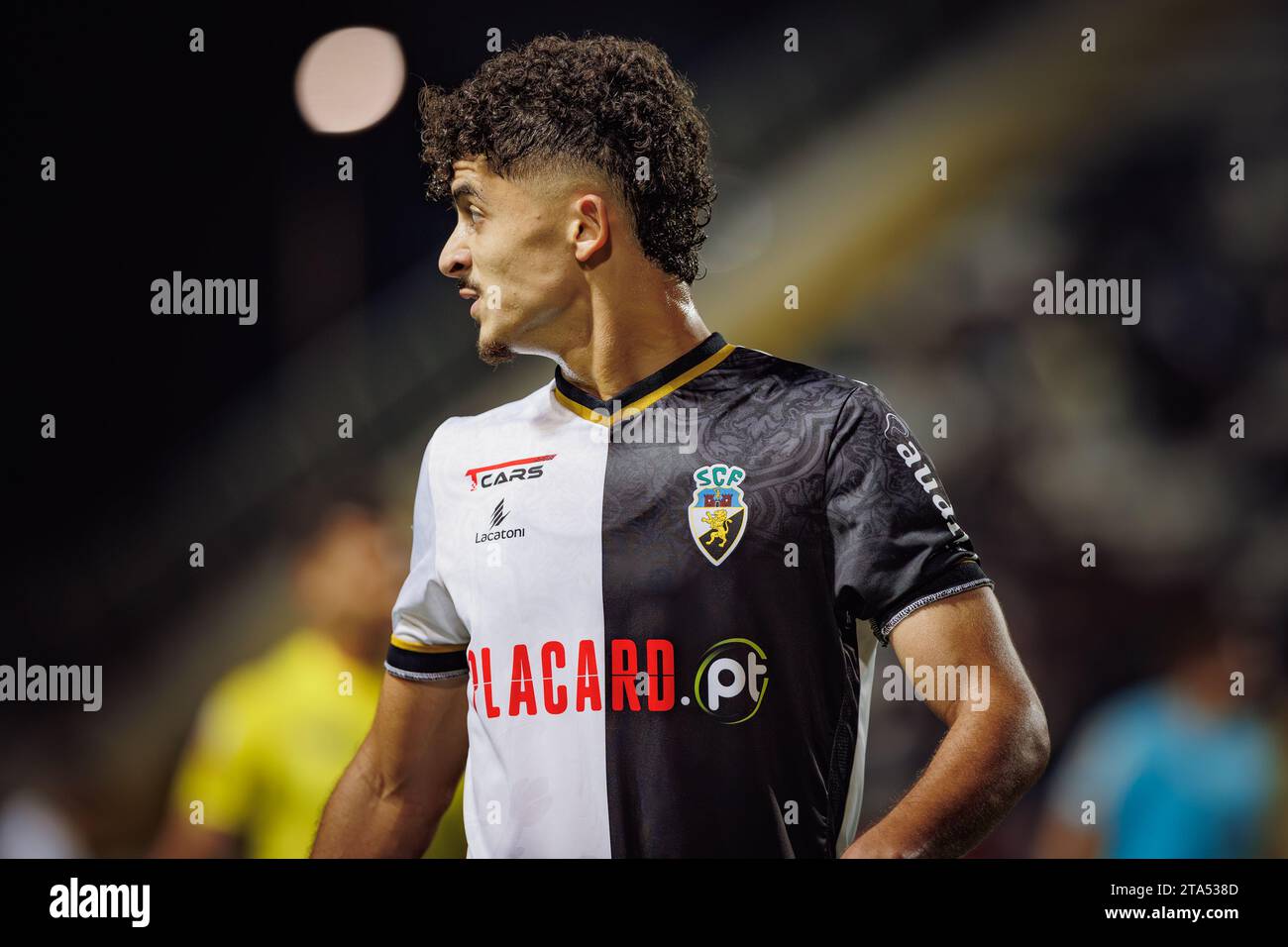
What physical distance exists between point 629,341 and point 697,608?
54cm

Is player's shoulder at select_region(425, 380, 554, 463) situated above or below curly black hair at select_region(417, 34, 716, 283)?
below

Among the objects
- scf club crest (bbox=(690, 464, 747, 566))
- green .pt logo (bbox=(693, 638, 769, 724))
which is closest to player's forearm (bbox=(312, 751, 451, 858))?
green .pt logo (bbox=(693, 638, 769, 724))

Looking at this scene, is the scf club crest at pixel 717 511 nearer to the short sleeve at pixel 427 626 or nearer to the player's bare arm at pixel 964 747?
the player's bare arm at pixel 964 747

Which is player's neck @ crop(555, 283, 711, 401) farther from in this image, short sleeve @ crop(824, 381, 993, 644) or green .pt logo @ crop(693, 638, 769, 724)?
green .pt logo @ crop(693, 638, 769, 724)

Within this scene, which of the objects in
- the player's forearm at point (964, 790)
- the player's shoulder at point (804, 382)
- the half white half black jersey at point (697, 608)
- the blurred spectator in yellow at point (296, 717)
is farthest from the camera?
the blurred spectator in yellow at point (296, 717)

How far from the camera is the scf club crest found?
6.76ft

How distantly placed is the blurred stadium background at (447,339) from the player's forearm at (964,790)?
71cm

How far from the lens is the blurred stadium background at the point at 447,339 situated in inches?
106

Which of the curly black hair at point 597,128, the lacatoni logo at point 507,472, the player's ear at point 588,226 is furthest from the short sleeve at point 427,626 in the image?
the curly black hair at point 597,128

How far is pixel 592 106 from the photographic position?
2207 mm

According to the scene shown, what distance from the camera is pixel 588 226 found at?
2176mm

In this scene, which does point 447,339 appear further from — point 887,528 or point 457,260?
point 887,528

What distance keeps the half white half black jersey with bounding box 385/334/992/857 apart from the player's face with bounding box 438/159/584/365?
243 millimetres

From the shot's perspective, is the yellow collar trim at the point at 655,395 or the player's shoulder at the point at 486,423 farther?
the player's shoulder at the point at 486,423
